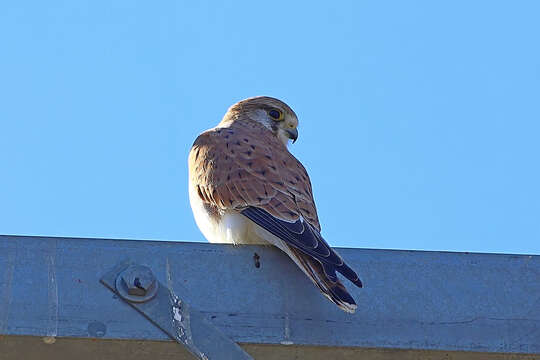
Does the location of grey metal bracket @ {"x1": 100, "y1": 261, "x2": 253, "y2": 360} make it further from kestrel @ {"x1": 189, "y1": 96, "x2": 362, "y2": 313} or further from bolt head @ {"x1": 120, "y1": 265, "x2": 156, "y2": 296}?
kestrel @ {"x1": 189, "y1": 96, "x2": 362, "y2": 313}

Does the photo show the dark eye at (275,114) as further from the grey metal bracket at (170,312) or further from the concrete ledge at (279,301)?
the grey metal bracket at (170,312)

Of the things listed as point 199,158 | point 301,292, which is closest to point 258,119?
point 199,158

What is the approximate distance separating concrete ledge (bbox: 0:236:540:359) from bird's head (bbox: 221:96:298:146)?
8.40 ft

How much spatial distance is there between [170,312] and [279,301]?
232mm

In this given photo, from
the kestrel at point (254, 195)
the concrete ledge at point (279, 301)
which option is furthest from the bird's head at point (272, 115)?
the concrete ledge at point (279, 301)

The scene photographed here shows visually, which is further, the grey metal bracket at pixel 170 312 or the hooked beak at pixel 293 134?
the hooked beak at pixel 293 134

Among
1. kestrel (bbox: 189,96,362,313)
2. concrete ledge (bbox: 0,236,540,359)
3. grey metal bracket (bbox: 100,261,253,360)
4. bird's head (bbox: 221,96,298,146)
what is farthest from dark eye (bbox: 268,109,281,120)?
grey metal bracket (bbox: 100,261,253,360)

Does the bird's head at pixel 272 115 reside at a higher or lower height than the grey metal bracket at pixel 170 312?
higher

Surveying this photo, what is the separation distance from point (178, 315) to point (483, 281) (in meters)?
0.63

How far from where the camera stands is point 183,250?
6.38ft

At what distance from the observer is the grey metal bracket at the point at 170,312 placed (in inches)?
71.0

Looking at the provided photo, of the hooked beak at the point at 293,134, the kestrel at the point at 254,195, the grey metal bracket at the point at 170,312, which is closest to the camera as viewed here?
the grey metal bracket at the point at 170,312

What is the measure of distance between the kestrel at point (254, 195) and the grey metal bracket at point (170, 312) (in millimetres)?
482

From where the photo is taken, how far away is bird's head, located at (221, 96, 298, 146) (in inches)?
180
